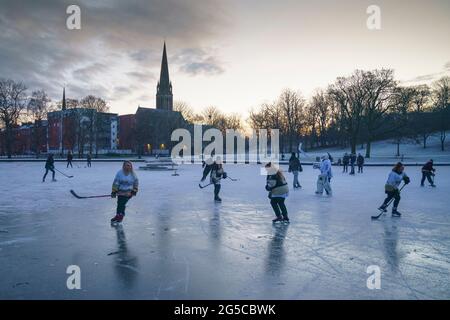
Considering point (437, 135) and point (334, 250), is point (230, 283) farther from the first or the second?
point (437, 135)

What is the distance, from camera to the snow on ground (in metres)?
4.32

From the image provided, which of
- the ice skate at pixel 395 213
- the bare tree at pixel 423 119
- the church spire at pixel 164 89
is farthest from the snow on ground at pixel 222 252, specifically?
the church spire at pixel 164 89

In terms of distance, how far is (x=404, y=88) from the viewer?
183 ft

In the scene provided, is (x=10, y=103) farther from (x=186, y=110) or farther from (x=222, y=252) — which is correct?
(x=222, y=252)

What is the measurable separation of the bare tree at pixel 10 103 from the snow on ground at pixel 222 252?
58.7m

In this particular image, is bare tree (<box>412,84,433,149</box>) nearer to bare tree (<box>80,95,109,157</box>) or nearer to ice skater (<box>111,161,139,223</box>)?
ice skater (<box>111,161,139,223</box>)

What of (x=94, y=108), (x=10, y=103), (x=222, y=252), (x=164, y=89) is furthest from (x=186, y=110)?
(x=222, y=252)

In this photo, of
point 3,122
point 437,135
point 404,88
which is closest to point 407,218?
point 404,88

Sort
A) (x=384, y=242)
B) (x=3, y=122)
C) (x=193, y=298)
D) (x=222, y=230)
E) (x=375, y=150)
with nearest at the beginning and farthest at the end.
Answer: (x=193, y=298)
(x=384, y=242)
(x=222, y=230)
(x=3, y=122)
(x=375, y=150)

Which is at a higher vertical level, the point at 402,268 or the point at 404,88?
the point at 404,88

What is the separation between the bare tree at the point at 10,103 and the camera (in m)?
57.6

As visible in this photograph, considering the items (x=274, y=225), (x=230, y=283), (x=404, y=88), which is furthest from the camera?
(x=404, y=88)

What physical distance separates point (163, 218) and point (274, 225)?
327 centimetres

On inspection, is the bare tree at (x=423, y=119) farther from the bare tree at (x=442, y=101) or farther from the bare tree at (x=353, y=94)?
the bare tree at (x=353, y=94)
